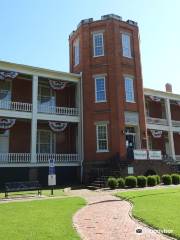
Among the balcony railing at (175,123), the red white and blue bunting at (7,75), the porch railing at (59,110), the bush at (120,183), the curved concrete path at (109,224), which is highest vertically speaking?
the red white and blue bunting at (7,75)

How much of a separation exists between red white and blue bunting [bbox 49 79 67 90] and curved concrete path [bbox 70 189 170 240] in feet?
46.7

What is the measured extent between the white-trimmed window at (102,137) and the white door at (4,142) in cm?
725

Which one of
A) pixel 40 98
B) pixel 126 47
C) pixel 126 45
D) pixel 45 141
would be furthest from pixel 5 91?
pixel 126 45

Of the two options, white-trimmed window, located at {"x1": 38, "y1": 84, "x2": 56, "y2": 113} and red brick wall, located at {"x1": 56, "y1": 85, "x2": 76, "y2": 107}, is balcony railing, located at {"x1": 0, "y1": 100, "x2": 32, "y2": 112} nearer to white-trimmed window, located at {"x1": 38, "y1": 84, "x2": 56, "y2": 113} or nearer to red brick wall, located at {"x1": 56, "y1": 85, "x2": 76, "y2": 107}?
white-trimmed window, located at {"x1": 38, "y1": 84, "x2": 56, "y2": 113}

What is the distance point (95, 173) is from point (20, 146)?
6.52 m

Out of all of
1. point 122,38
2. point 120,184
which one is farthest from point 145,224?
point 122,38

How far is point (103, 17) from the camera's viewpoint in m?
27.2

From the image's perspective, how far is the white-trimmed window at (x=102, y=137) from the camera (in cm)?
2509

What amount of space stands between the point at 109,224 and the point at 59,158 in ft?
54.5

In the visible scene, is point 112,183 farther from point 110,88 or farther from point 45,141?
point 110,88

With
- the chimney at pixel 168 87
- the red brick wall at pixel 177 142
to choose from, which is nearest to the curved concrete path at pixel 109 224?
the red brick wall at pixel 177 142

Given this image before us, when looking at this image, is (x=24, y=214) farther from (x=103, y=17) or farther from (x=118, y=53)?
(x=103, y=17)

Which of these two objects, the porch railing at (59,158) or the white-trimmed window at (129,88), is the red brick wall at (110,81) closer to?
the white-trimmed window at (129,88)

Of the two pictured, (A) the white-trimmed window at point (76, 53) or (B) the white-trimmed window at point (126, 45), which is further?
(A) the white-trimmed window at point (76, 53)
